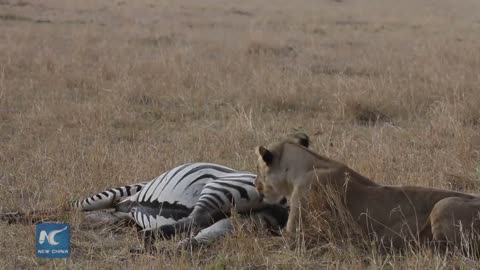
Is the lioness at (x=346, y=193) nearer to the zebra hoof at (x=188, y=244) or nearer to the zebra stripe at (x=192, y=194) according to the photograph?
the zebra stripe at (x=192, y=194)

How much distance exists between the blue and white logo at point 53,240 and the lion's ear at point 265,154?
4.32 ft

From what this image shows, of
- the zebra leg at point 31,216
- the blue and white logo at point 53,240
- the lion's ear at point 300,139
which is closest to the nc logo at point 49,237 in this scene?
the blue and white logo at point 53,240

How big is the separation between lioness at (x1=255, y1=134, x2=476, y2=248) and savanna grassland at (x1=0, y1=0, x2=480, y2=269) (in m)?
0.17

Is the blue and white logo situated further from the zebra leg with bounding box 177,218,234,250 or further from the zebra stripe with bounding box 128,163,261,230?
the zebra leg with bounding box 177,218,234,250

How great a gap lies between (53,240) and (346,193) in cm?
182

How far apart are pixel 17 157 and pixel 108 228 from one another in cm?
233

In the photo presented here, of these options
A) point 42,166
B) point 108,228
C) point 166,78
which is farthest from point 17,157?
point 166,78

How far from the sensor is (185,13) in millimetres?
26375

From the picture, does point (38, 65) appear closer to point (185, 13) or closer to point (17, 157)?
point (17, 157)

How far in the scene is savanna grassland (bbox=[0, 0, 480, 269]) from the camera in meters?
4.74

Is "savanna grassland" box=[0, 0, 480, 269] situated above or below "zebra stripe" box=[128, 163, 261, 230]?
below

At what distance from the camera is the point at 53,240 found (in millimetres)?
4801

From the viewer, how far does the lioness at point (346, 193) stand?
14.2ft

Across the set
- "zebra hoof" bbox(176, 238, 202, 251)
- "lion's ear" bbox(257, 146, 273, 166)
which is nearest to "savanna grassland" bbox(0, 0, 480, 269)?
"zebra hoof" bbox(176, 238, 202, 251)
